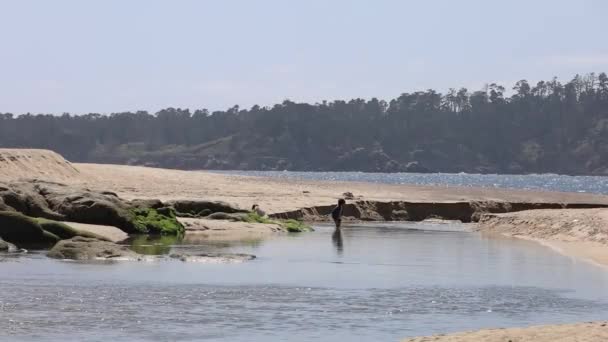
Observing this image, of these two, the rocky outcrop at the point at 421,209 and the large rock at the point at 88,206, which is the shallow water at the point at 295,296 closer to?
the large rock at the point at 88,206

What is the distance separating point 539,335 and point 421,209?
114 ft

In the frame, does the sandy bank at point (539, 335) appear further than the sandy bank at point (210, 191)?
No

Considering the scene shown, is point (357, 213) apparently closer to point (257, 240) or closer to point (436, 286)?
point (257, 240)

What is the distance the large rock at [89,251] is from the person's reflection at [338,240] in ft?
18.8

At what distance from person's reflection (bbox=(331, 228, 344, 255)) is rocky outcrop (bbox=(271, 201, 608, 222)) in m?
7.62

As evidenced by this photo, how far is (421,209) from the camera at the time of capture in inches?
1885

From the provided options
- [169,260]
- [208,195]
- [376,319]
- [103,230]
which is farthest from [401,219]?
[376,319]

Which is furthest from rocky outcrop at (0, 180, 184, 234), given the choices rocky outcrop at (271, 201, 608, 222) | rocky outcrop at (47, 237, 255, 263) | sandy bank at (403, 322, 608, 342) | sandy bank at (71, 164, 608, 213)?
sandy bank at (403, 322, 608, 342)

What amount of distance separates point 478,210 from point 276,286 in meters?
29.2

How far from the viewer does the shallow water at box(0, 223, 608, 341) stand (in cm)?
1519

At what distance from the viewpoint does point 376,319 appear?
16.3 metres

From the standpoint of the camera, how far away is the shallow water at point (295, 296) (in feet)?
49.8

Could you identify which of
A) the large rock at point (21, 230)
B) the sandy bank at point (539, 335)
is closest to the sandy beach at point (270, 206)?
the sandy bank at point (539, 335)

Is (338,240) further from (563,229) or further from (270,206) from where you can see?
(270,206)
